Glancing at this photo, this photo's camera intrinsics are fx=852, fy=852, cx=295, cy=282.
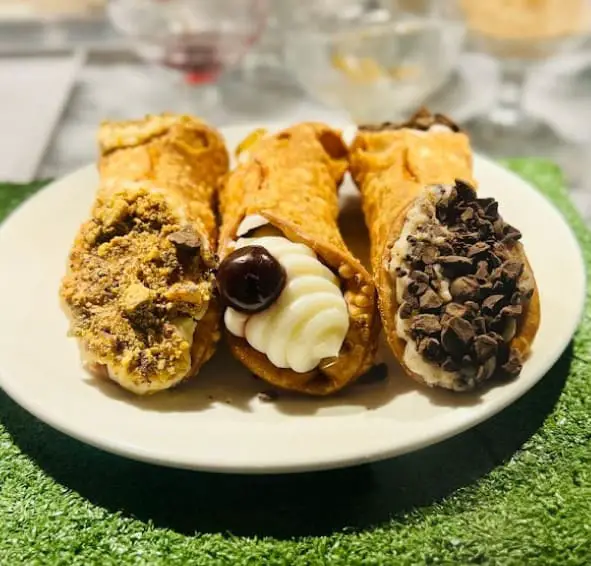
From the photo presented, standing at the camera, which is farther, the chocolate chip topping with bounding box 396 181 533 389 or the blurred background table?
the blurred background table

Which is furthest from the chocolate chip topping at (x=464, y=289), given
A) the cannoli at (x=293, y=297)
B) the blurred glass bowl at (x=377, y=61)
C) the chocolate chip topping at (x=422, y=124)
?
the blurred glass bowl at (x=377, y=61)

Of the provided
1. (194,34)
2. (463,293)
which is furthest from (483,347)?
(194,34)

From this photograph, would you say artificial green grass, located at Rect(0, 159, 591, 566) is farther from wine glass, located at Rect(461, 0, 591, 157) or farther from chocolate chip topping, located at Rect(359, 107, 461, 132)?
wine glass, located at Rect(461, 0, 591, 157)

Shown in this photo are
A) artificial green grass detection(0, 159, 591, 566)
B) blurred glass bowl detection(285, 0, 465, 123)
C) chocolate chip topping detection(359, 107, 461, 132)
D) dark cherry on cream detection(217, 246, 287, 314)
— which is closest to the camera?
artificial green grass detection(0, 159, 591, 566)

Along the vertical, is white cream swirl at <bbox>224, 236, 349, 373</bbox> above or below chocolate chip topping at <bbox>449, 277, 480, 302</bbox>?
below

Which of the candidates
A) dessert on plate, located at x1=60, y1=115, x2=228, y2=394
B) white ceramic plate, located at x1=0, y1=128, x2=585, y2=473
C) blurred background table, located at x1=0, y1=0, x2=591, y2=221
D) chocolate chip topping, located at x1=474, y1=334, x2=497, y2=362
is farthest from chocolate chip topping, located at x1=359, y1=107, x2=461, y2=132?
blurred background table, located at x1=0, y1=0, x2=591, y2=221

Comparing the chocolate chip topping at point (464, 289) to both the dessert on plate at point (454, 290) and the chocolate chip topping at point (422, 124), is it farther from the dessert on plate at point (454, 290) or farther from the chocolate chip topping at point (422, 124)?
the chocolate chip topping at point (422, 124)
